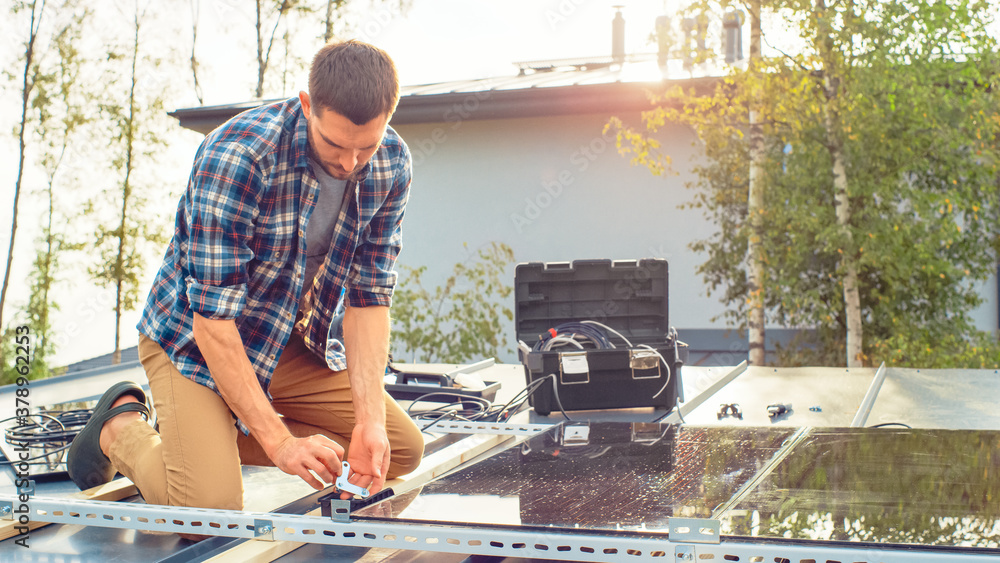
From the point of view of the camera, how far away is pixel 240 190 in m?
1.60

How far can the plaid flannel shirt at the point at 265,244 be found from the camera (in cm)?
159

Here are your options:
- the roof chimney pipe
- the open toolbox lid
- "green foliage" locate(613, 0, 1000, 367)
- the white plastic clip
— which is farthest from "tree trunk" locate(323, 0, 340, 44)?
the white plastic clip

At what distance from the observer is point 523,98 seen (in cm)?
696

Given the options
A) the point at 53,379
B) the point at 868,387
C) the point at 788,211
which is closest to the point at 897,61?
the point at 788,211

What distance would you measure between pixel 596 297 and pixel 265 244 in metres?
1.85

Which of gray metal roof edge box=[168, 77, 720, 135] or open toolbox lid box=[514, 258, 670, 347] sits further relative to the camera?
gray metal roof edge box=[168, 77, 720, 135]

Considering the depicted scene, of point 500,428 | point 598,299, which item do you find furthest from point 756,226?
point 500,428

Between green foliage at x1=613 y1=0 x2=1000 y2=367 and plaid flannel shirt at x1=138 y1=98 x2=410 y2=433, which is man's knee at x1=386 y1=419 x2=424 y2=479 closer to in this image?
plaid flannel shirt at x1=138 y1=98 x2=410 y2=433

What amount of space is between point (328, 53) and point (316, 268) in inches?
24.9

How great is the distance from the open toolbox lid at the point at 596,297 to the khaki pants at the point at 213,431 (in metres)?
1.29

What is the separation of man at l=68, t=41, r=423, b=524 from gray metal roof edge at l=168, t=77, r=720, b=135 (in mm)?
4691

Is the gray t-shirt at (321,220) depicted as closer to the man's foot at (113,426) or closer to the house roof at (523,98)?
the man's foot at (113,426)

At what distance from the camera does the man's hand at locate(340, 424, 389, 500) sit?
1562mm

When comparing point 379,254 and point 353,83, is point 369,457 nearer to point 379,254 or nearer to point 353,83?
point 379,254
